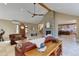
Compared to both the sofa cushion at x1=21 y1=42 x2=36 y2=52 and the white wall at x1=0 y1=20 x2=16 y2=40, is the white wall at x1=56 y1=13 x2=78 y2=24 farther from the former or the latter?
the white wall at x1=0 y1=20 x2=16 y2=40

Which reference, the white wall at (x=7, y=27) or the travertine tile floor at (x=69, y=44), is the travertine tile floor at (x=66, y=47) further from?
the white wall at (x=7, y=27)

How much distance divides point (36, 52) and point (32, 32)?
0.94ft

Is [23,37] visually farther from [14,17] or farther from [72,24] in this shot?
[72,24]

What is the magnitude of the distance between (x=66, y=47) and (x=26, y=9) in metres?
0.75

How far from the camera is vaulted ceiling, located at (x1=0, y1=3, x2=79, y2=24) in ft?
4.44

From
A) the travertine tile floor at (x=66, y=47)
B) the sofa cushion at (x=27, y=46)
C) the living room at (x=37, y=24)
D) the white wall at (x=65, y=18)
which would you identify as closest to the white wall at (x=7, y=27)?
the living room at (x=37, y=24)

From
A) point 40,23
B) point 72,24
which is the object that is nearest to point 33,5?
point 40,23

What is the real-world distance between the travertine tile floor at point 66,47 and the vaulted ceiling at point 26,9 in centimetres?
34

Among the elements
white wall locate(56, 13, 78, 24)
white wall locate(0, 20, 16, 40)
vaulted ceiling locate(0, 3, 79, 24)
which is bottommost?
white wall locate(0, 20, 16, 40)

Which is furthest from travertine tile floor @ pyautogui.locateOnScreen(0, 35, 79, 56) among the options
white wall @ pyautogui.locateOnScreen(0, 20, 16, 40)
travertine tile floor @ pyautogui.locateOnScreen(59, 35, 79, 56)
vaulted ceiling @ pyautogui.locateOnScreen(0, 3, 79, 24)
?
vaulted ceiling @ pyautogui.locateOnScreen(0, 3, 79, 24)

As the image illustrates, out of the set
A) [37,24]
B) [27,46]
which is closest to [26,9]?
[37,24]

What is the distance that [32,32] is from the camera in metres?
1.52

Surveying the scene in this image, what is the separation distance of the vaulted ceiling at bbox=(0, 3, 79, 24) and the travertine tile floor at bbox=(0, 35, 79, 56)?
336mm

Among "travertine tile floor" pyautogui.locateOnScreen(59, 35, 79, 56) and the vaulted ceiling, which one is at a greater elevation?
the vaulted ceiling
